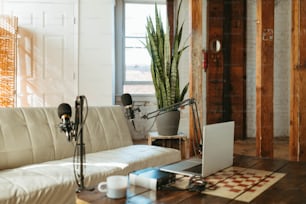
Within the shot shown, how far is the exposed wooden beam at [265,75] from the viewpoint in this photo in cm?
325

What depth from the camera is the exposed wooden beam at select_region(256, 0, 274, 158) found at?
128 inches

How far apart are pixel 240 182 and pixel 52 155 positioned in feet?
5.16

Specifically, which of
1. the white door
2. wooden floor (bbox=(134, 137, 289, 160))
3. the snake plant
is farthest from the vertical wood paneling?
the white door

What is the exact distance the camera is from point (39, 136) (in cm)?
249

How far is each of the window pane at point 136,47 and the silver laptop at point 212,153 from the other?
3.61 meters

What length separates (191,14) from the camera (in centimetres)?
351

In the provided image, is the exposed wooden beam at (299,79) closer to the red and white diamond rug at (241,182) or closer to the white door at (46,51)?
the red and white diamond rug at (241,182)

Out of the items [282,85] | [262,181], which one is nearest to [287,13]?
Answer: [282,85]

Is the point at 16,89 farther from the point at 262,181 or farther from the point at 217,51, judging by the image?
the point at 262,181

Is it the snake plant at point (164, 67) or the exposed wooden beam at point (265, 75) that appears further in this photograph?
the snake plant at point (164, 67)

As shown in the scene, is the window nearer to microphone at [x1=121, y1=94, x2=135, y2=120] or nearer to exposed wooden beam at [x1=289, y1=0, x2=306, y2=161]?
exposed wooden beam at [x1=289, y1=0, x2=306, y2=161]

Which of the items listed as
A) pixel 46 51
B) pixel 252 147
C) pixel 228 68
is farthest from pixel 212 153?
pixel 228 68

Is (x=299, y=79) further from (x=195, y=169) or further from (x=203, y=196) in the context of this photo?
(x=203, y=196)

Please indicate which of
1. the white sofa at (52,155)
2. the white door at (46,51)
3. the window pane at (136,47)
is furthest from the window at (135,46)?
the white sofa at (52,155)
